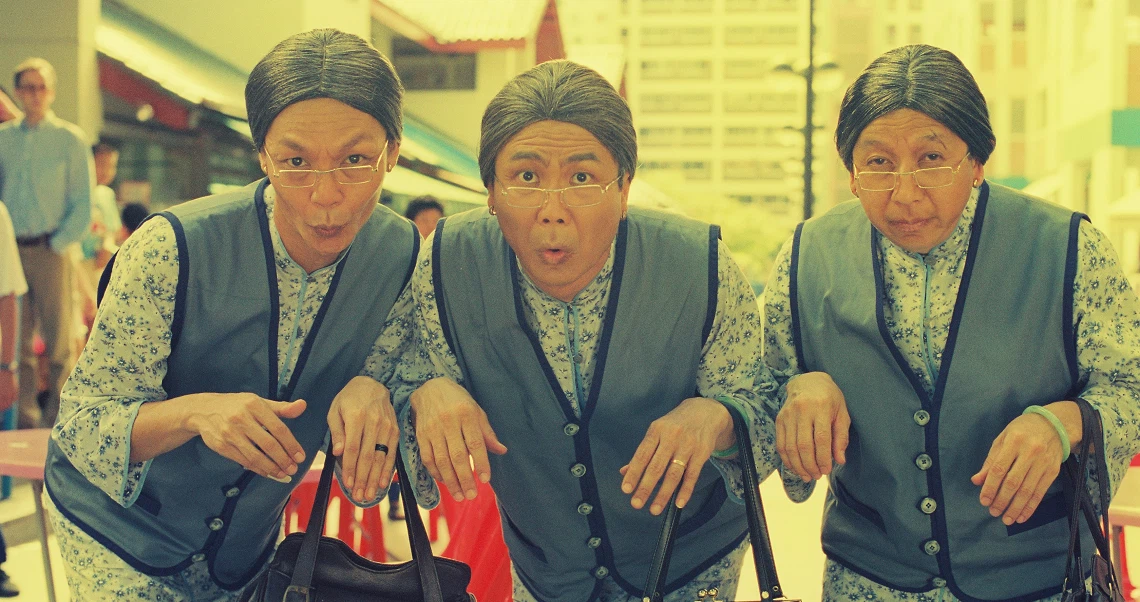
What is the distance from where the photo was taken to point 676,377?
1.85 metres

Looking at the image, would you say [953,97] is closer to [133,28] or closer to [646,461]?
[646,461]

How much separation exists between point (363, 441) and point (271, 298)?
1.11 feet

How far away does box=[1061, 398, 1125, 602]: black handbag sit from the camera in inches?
65.6

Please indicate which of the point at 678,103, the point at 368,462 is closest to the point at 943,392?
the point at 368,462

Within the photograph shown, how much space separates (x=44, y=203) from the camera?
242 inches

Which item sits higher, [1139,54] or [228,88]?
[1139,54]

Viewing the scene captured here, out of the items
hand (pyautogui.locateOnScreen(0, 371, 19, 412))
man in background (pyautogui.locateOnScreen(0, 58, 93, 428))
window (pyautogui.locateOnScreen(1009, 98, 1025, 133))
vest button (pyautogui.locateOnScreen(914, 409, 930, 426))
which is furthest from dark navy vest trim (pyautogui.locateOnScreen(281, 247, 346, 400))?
window (pyautogui.locateOnScreen(1009, 98, 1025, 133))

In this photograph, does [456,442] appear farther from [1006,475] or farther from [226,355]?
[1006,475]

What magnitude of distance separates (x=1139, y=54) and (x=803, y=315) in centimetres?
2152

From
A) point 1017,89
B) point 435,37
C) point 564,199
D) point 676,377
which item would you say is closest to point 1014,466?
point 676,377

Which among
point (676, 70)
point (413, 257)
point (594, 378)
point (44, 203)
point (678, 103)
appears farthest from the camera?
point (676, 70)

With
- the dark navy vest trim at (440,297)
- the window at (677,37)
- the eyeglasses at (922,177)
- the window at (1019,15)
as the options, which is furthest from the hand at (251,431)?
the window at (677,37)

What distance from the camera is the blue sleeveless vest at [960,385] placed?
1.76 metres

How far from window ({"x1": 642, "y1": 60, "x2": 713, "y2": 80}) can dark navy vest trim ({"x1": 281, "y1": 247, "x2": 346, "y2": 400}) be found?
4113 inches
